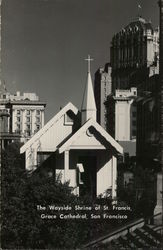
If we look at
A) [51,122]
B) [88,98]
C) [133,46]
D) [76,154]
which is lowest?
[76,154]

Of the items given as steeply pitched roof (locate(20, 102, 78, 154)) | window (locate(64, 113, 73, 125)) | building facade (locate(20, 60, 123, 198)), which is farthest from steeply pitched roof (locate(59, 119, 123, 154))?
window (locate(64, 113, 73, 125))

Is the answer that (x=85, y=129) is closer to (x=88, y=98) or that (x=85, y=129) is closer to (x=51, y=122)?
(x=88, y=98)

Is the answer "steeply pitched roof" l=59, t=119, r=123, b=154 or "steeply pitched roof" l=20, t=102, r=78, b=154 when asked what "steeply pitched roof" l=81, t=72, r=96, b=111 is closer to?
"steeply pitched roof" l=20, t=102, r=78, b=154

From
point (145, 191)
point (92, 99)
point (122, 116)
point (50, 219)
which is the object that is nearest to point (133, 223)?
point (145, 191)

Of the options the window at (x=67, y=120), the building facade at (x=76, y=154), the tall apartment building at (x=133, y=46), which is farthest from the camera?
the tall apartment building at (x=133, y=46)

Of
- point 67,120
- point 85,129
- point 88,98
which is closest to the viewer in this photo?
point 85,129

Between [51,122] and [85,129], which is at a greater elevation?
[51,122]

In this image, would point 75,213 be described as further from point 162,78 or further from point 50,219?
point 162,78

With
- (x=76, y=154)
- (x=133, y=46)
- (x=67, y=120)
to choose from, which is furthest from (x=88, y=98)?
(x=133, y=46)

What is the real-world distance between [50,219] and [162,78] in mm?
3840

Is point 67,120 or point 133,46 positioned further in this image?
point 133,46

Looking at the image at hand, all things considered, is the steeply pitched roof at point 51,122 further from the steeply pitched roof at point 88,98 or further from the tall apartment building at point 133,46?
the tall apartment building at point 133,46

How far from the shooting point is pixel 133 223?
952cm

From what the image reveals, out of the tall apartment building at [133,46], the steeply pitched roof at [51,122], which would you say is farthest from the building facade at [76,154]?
the tall apartment building at [133,46]
